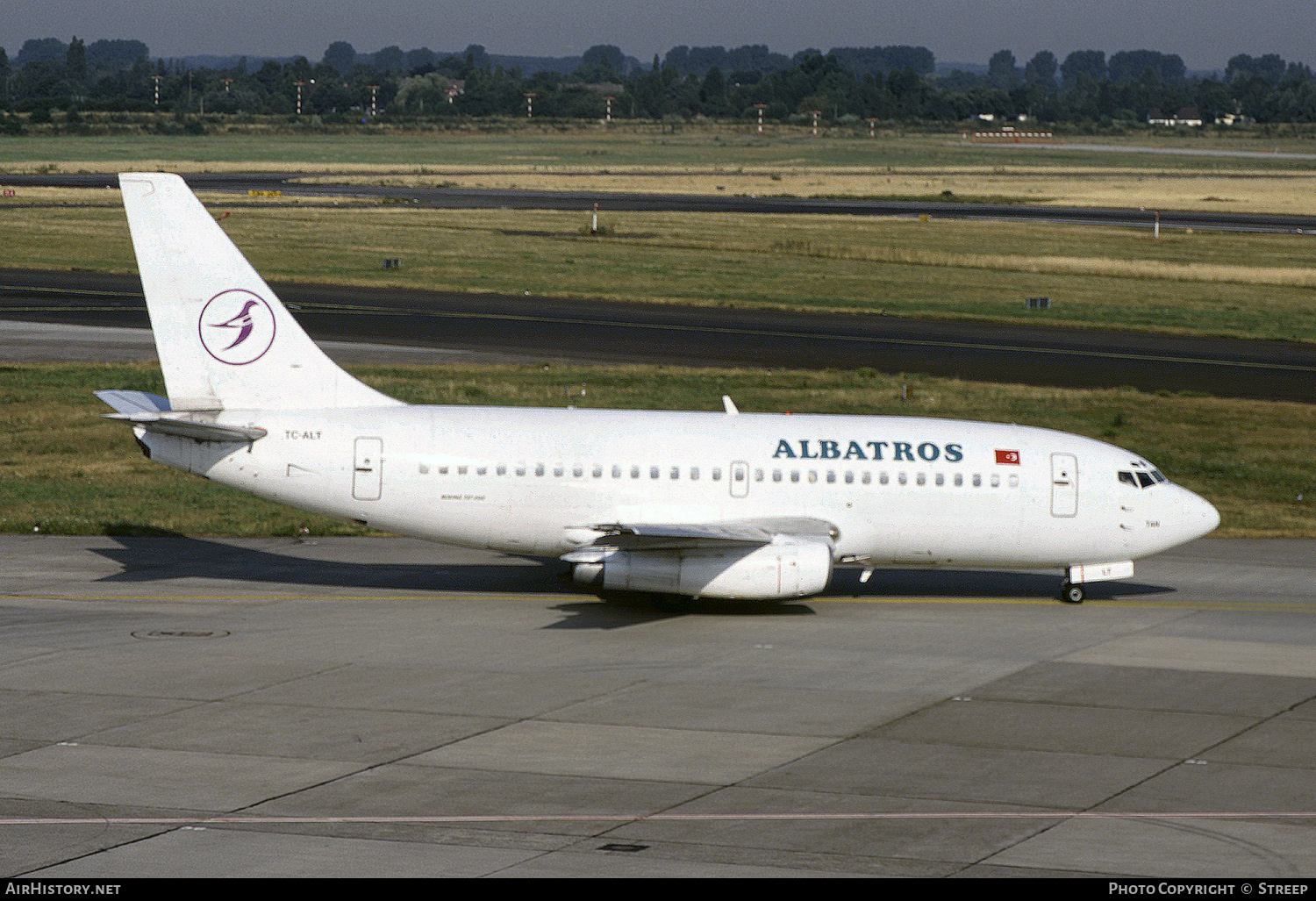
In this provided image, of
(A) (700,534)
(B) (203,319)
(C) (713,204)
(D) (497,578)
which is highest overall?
(C) (713,204)

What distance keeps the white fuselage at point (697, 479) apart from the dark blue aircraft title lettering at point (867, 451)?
0.04 metres

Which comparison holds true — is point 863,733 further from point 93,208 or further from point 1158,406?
point 93,208

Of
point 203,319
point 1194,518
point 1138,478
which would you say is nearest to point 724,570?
point 1138,478

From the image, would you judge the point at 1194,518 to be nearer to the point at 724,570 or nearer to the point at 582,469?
the point at 724,570

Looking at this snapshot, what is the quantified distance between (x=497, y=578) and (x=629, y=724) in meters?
12.7

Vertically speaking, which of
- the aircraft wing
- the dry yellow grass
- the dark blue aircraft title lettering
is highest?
the dry yellow grass

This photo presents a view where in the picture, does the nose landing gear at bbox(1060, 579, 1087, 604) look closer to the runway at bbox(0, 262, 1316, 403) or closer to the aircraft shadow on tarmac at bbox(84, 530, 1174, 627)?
the aircraft shadow on tarmac at bbox(84, 530, 1174, 627)

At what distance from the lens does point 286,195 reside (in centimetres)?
14250

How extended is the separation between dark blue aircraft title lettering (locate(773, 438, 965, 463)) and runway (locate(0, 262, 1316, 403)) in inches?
1143

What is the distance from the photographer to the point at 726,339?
72688 mm

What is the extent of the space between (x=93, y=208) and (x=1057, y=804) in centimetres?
11391

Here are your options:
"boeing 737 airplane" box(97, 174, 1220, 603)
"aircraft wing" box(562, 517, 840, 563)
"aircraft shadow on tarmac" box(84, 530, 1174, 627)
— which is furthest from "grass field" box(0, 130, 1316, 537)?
"aircraft wing" box(562, 517, 840, 563)

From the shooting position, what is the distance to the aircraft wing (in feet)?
108

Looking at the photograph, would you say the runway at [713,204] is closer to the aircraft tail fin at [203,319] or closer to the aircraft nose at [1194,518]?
the aircraft nose at [1194,518]
